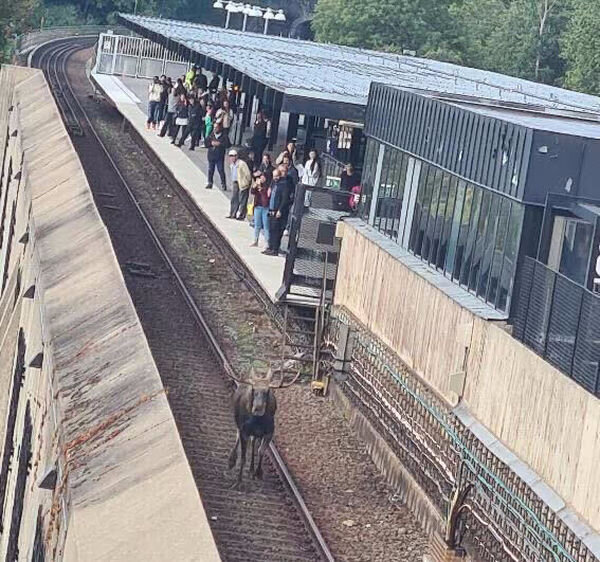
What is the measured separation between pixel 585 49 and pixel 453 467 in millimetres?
61237

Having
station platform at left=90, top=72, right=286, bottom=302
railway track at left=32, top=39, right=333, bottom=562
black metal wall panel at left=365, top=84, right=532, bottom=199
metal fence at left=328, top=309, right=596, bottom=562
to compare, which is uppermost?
black metal wall panel at left=365, top=84, right=532, bottom=199

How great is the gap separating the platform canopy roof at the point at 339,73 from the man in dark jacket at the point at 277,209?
208cm

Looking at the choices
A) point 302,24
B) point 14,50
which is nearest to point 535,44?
point 14,50

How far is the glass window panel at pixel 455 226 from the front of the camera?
56.6 feet

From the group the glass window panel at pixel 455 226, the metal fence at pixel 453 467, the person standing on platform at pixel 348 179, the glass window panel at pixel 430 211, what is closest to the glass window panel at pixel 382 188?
the metal fence at pixel 453 467

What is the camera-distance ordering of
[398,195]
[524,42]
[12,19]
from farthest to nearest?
1. [524,42]
2. [12,19]
3. [398,195]

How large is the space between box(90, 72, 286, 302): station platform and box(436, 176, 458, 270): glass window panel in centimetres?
440

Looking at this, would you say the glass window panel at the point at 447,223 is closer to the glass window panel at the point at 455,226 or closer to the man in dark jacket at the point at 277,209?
the glass window panel at the point at 455,226

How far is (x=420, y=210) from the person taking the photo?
18844 millimetres

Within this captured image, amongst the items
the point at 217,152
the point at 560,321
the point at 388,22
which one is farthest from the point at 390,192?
the point at 388,22

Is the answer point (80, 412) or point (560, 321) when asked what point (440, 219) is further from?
point (80, 412)

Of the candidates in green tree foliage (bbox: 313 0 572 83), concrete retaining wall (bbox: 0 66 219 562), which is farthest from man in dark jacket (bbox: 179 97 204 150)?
green tree foliage (bbox: 313 0 572 83)

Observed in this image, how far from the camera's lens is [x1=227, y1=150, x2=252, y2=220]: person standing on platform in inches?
1106

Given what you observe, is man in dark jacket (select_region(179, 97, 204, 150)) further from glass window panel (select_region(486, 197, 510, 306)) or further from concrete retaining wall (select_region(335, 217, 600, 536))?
glass window panel (select_region(486, 197, 510, 306))
